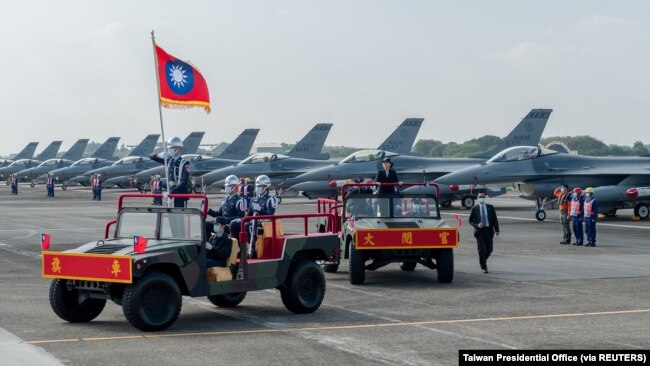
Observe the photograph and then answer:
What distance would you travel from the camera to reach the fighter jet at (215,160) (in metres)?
68.2

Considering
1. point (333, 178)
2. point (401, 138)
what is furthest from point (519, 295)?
point (401, 138)

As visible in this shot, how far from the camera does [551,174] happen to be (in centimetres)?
4028

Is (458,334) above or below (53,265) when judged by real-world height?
below

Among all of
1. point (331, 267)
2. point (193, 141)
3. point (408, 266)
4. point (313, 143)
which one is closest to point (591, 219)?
point (408, 266)

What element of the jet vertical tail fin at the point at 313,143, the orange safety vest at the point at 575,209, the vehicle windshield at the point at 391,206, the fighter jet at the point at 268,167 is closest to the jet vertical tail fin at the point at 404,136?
the fighter jet at the point at 268,167

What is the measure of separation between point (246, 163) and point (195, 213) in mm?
47680

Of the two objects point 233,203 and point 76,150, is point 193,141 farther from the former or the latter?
point 233,203

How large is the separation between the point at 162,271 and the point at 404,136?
4805 centimetres

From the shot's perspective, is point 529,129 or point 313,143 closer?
point 529,129

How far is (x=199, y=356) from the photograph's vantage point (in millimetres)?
10445

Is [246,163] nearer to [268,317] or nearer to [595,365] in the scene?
[268,317]

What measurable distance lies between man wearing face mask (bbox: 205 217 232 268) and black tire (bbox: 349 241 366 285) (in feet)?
16.1

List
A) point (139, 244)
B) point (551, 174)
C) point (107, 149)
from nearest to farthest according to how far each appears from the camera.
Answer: point (139, 244) < point (551, 174) < point (107, 149)
